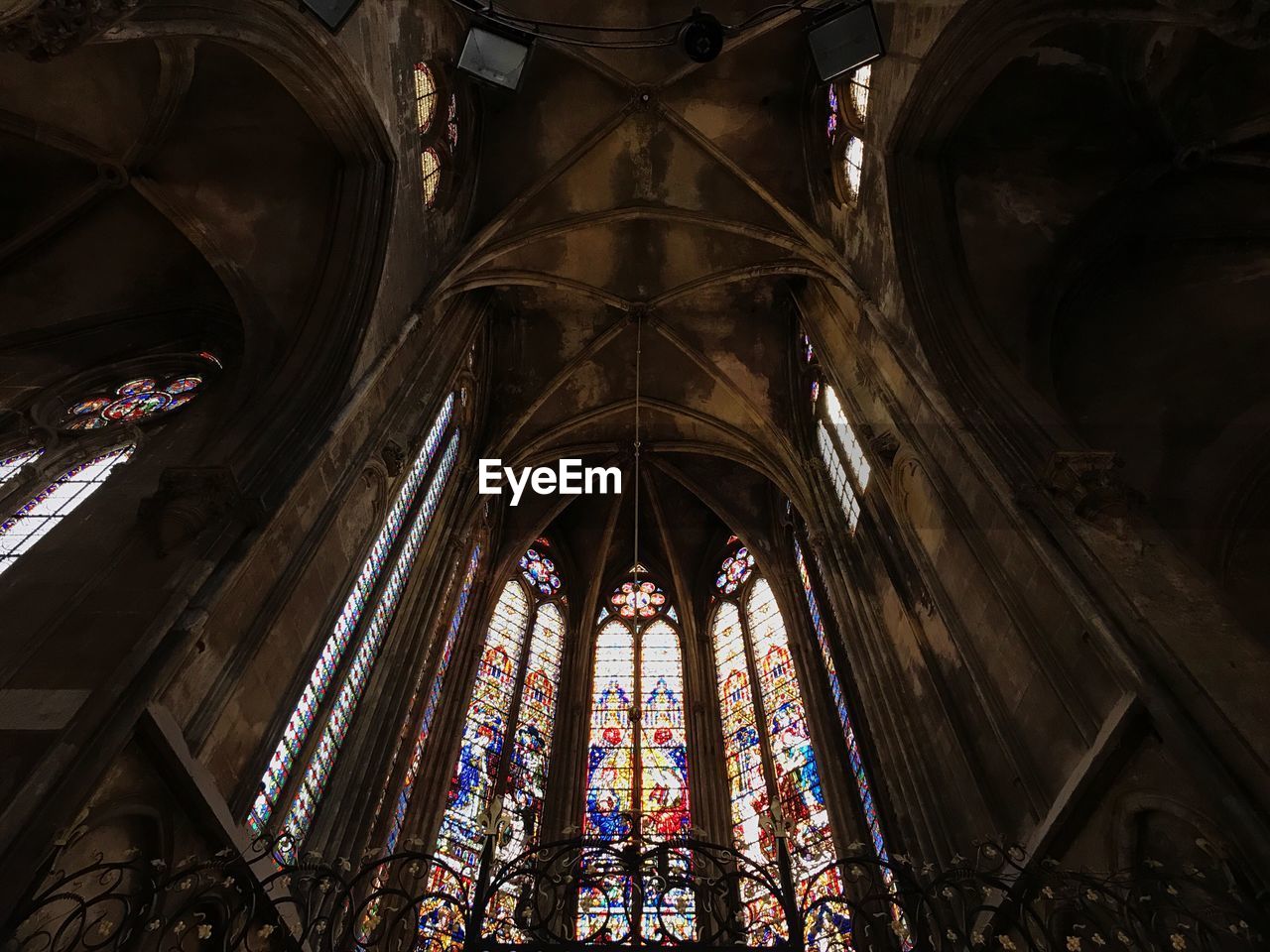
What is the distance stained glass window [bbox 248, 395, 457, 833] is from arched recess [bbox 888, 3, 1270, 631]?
6812mm

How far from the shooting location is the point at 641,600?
1725cm

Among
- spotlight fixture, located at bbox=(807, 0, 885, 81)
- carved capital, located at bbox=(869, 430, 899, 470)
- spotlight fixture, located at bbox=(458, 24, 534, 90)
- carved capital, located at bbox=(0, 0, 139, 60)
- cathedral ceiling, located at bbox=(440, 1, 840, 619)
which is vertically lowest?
carved capital, located at bbox=(0, 0, 139, 60)

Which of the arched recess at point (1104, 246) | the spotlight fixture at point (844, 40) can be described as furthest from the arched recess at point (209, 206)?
the arched recess at point (1104, 246)

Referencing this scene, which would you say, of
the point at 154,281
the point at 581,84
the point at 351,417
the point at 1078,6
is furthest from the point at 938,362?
the point at 154,281

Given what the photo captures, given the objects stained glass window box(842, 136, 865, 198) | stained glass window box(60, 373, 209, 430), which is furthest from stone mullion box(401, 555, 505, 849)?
stained glass window box(842, 136, 865, 198)

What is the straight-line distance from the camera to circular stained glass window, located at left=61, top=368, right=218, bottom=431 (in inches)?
377

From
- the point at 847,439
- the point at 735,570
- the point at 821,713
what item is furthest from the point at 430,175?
the point at 735,570

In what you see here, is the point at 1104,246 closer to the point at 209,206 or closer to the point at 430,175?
the point at 430,175

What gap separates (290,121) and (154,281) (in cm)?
317

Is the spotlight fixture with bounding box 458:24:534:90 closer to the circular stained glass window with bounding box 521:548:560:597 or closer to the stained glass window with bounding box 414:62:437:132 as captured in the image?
the stained glass window with bounding box 414:62:437:132

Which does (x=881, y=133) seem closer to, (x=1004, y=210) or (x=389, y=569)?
(x=1004, y=210)

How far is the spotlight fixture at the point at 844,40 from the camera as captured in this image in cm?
802

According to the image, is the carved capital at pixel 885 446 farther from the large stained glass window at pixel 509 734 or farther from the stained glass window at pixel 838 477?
the large stained glass window at pixel 509 734

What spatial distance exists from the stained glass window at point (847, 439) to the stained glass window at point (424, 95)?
22.8 feet
